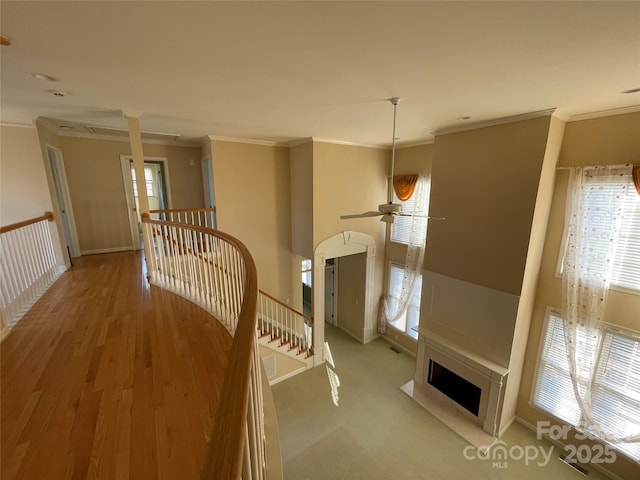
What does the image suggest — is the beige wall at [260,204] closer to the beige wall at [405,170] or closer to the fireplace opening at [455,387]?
the beige wall at [405,170]

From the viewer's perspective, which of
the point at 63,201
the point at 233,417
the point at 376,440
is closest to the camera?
the point at 233,417

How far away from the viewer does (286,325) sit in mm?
5699

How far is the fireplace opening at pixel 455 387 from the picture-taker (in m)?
4.45

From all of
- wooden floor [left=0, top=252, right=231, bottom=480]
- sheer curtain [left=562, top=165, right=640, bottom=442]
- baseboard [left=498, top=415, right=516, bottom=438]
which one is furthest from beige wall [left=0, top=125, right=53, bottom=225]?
baseboard [left=498, top=415, right=516, bottom=438]

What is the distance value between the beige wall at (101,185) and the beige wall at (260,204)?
65.9 inches

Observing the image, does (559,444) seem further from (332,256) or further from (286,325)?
(286,325)

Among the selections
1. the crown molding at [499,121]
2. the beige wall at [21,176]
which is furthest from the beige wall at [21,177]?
the crown molding at [499,121]

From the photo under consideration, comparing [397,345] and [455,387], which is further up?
[455,387]

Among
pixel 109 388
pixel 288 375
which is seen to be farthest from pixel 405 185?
pixel 109 388

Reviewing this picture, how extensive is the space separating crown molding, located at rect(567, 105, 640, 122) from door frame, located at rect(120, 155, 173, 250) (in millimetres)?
7446

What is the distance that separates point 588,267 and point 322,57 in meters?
4.35

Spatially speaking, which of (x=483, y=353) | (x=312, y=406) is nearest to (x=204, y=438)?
(x=312, y=406)

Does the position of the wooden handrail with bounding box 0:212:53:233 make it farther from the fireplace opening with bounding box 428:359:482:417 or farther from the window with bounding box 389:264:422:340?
the window with bounding box 389:264:422:340

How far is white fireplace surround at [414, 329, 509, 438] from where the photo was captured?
4016 millimetres
